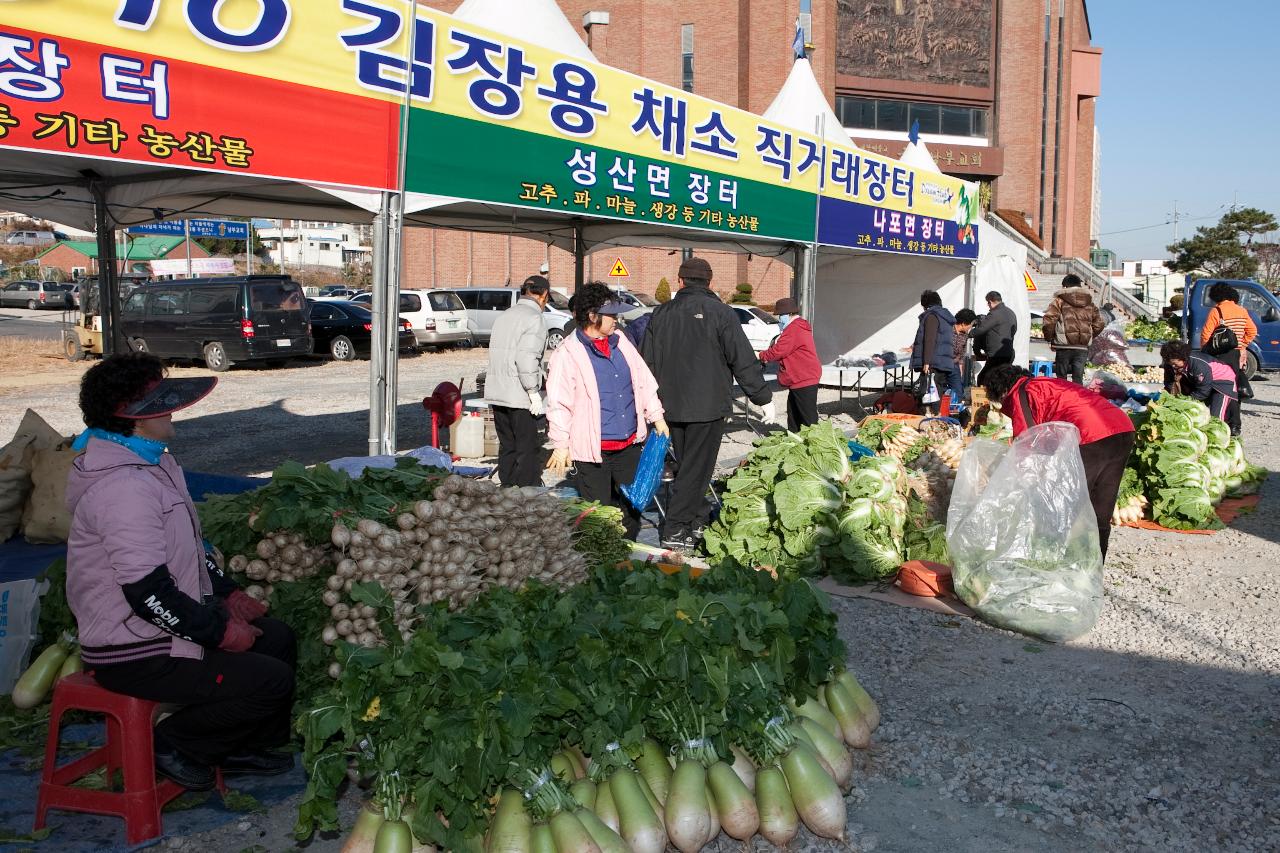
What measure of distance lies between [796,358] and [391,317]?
4.40 metres

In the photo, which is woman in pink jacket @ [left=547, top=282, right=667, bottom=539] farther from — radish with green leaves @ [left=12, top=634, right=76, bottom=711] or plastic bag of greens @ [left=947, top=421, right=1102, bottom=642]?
radish with green leaves @ [left=12, top=634, right=76, bottom=711]

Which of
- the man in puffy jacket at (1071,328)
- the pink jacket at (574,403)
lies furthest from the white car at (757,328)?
the pink jacket at (574,403)

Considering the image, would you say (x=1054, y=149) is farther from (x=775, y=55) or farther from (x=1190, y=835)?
(x=1190, y=835)

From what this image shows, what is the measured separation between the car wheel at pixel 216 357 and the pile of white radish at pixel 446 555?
60.1 ft

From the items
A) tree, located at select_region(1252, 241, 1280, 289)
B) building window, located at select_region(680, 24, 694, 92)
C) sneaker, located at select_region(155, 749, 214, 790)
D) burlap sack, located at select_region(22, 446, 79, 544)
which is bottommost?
sneaker, located at select_region(155, 749, 214, 790)

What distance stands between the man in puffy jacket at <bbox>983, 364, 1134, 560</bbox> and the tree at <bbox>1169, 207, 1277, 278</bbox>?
183 ft

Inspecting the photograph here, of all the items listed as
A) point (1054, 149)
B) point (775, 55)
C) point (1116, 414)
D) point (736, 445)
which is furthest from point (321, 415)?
point (1054, 149)

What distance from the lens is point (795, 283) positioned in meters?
12.9

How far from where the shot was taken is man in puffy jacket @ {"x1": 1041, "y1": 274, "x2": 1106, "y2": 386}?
12602 mm

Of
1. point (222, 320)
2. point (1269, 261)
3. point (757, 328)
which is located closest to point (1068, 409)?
point (757, 328)

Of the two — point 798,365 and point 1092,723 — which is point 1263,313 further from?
point 1092,723

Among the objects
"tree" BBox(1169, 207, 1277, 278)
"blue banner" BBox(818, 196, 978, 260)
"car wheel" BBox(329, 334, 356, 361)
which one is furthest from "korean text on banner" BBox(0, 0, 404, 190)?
"tree" BBox(1169, 207, 1277, 278)

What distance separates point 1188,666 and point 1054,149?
186 feet

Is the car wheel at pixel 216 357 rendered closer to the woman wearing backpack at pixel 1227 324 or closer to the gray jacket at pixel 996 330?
the gray jacket at pixel 996 330
